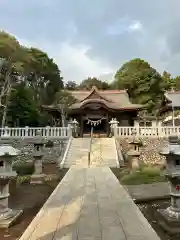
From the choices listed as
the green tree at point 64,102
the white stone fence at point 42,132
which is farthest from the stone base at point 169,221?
the green tree at point 64,102

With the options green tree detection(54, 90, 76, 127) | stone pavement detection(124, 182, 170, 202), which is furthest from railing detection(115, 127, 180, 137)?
stone pavement detection(124, 182, 170, 202)

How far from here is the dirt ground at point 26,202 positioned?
429 centimetres

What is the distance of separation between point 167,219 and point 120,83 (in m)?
39.5

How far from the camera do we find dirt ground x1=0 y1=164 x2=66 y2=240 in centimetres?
429

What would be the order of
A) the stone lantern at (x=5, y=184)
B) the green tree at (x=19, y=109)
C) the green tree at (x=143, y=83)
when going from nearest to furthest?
1. the stone lantern at (x=5, y=184)
2. the green tree at (x=19, y=109)
3. the green tree at (x=143, y=83)

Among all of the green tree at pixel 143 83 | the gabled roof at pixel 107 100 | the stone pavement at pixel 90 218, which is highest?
the green tree at pixel 143 83

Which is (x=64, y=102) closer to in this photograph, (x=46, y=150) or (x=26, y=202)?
(x=46, y=150)

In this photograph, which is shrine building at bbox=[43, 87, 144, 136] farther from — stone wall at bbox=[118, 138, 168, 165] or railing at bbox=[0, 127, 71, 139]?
stone wall at bbox=[118, 138, 168, 165]

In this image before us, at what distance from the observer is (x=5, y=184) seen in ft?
16.2

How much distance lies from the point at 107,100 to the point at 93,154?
10.8 m

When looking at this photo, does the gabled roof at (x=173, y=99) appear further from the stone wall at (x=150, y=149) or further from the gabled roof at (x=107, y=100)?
the stone wall at (x=150, y=149)

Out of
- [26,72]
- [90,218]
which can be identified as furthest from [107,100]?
[90,218]

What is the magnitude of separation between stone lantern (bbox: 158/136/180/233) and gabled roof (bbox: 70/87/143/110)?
16.1m

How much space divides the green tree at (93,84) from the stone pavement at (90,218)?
40.3m
